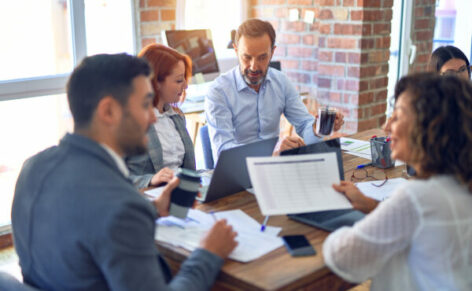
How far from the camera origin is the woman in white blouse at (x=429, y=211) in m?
1.31

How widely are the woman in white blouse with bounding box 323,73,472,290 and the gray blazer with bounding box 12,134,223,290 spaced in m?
0.36

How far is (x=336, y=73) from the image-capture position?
4191 millimetres

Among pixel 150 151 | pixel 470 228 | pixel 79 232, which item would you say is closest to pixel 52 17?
pixel 150 151

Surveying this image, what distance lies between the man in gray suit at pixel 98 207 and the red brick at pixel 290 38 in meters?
3.41

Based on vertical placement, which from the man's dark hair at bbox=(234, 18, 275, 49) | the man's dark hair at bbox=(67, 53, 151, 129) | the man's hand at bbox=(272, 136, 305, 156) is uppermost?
the man's dark hair at bbox=(234, 18, 275, 49)

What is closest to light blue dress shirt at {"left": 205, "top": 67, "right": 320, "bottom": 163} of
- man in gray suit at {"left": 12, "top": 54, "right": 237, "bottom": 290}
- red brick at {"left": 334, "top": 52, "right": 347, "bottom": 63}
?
man in gray suit at {"left": 12, "top": 54, "right": 237, "bottom": 290}

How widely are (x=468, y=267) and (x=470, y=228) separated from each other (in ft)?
0.32

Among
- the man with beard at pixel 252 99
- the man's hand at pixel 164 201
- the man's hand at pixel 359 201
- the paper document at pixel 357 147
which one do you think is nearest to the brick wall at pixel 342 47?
the man with beard at pixel 252 99

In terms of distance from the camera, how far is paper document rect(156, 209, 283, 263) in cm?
149

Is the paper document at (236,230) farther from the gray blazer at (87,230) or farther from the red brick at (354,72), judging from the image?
the red brick at (354,72)

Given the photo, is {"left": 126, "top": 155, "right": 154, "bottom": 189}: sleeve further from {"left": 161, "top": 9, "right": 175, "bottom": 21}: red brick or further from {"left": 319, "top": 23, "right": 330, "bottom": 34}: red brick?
{"left": 319, "top": 23, "right": 330, "bottom": 34}: red brick

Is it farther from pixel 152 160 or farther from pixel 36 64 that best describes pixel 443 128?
pixel 36 64

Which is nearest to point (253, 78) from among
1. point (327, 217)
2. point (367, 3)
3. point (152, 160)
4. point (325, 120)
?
point (325, 120)

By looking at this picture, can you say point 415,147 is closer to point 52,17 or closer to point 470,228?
point 470,228
